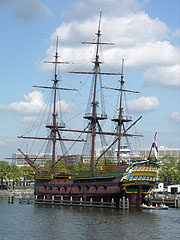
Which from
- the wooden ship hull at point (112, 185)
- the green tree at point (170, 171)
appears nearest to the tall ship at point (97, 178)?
the wooden ship hull at point (112, 185)

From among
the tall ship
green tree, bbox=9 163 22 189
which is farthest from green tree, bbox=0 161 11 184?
the tall ship

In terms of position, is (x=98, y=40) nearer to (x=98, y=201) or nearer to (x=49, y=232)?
(x=98, y=201)

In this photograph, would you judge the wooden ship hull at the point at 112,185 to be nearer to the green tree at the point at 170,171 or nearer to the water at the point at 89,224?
the water at the point at 89,224

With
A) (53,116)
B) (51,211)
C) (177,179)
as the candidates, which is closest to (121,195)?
(51,211)

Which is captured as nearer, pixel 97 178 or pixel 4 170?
pixel 97 178

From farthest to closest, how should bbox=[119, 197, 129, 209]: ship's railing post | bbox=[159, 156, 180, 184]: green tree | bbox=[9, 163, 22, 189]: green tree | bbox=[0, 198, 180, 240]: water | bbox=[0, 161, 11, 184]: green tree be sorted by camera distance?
bbox=[9, 163, 22, 189]: green tree, bbox=[0, 161, 11, 184]: green tree, bbox=[159, 156, 180, 184]: green tree, bbox=[119, 197, 129, 209]: ship's railing post, bbox=[0, 198, 180, 240]: water

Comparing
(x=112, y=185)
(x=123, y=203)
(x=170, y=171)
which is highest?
(x=170, y=171)

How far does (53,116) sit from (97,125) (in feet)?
33.3

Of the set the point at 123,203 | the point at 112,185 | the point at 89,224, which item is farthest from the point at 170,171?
the point at 89,224

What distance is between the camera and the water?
3912 centimetres

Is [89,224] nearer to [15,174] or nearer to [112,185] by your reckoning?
[112,185]

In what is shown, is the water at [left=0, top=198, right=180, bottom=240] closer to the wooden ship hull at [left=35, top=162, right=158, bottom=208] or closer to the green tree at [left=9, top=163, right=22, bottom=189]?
the wooden ship hull at [left=35, top=162, right=158, bottom=208]

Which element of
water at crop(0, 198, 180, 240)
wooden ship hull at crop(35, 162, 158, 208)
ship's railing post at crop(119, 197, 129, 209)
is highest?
wooden ship hull at crop(35, 162, 158, 208)

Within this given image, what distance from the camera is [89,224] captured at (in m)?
45.7
